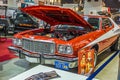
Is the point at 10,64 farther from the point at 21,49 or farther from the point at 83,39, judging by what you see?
the point at 83,39

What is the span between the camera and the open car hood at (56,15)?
4.13 meters

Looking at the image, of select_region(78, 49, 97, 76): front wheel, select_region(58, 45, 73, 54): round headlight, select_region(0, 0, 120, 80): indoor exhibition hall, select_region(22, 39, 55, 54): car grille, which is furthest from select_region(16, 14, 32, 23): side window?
select_region(78, 49, 97, 76): front wheel

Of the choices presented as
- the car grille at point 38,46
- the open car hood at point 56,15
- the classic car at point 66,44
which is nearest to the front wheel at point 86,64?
the classic car at point 66,44

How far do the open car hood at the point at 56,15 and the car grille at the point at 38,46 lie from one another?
769mm

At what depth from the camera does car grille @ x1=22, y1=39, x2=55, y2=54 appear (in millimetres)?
3896

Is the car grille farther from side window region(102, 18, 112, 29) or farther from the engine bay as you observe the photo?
side window region(102, 18, 112, 29)

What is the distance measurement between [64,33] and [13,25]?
5.62 m

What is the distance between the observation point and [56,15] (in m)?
4.86

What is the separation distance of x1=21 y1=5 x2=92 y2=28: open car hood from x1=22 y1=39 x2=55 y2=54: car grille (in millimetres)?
769

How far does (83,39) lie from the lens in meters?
4.02

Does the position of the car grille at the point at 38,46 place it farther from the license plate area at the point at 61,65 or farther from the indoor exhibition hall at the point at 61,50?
the license plate area at the point at 61,65

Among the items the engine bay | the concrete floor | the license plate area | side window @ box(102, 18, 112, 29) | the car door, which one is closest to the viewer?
the license plate area

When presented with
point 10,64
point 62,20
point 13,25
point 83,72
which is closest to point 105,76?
point 83,72

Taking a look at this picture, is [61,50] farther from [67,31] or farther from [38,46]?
[67,31]
